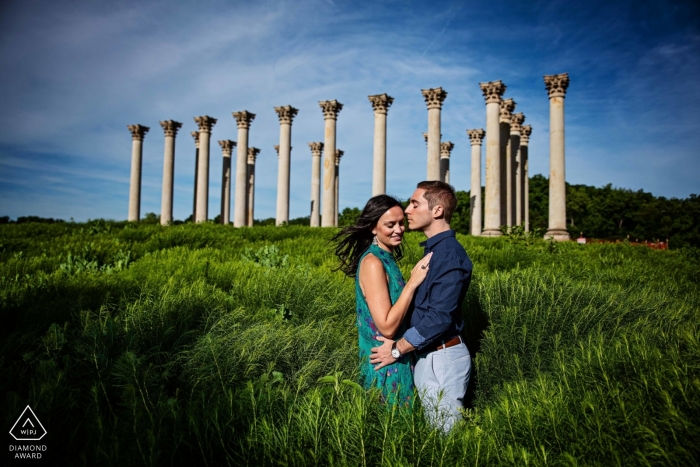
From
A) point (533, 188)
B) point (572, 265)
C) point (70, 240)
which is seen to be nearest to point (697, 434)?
point (572, 265)

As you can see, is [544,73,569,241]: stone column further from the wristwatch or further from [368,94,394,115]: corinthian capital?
the wristwatch

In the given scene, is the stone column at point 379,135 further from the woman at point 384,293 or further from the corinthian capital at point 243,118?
the woman at point 384,293

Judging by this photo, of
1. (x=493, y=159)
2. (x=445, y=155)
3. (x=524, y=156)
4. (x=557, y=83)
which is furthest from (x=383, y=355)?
Answer: (x=445, y=155)

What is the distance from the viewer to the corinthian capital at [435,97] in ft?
120

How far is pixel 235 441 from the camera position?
3246 millimetres

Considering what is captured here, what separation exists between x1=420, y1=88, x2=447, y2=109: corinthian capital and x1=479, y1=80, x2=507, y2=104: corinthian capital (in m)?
3.99

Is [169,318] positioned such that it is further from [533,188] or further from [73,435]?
[533,188]

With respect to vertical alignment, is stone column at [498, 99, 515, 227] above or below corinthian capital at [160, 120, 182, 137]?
below

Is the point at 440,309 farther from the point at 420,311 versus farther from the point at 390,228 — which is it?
the point at 390,228

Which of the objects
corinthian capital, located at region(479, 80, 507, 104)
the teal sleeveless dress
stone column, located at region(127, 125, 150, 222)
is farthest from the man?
stone column, located at region(127, 125, 150, 222)

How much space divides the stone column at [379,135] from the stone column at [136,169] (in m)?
26.1

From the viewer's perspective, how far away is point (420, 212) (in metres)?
4.61

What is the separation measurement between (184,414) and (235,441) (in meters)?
0.54

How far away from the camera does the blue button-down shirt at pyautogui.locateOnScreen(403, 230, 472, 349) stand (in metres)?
4.11
